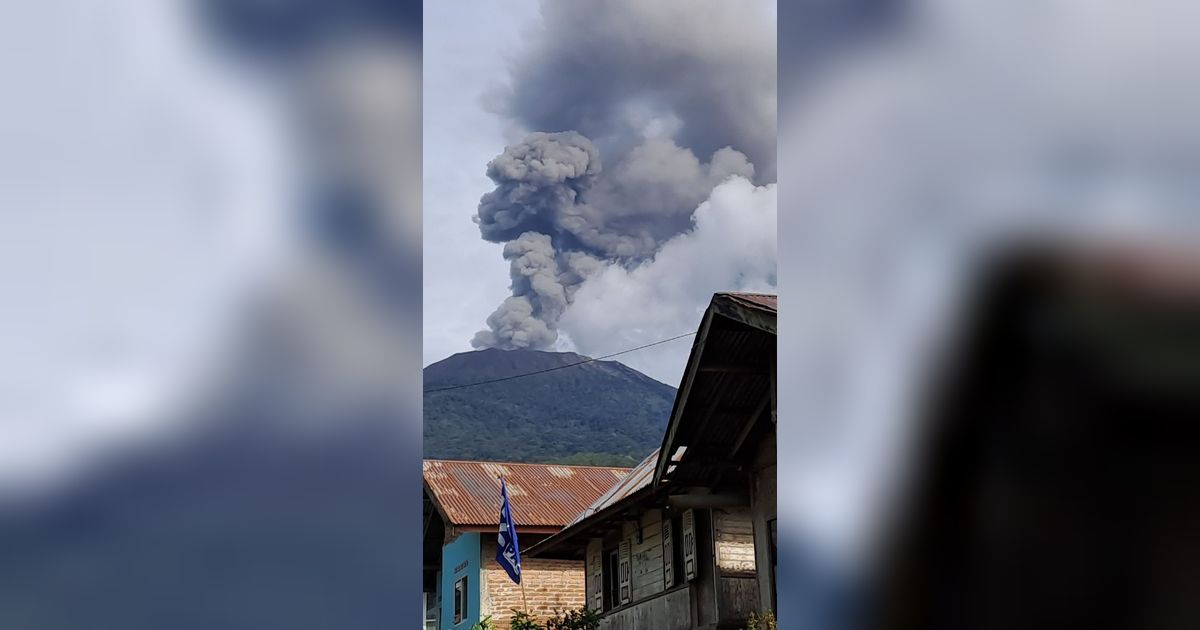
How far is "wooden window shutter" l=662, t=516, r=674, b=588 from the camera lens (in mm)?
10641

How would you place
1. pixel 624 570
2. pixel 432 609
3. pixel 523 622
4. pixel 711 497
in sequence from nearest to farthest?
pixel 711 497, pixel 624 570, pixel 523 622, pixel 432 609

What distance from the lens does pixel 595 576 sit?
12914 mm

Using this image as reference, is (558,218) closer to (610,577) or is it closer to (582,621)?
(610,577)

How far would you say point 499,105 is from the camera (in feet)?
328

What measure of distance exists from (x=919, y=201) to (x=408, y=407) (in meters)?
0.79

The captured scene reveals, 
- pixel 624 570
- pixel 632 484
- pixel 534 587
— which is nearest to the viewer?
pixel 632 484

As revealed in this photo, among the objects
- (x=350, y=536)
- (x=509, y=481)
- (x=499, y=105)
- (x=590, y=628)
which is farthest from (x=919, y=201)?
(x=499, y=105)

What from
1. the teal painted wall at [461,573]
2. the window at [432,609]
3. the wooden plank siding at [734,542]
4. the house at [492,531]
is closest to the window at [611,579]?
the wooden plank siding at [734,542]

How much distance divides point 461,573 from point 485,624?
1.97 meters

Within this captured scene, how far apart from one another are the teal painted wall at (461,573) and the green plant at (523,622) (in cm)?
107

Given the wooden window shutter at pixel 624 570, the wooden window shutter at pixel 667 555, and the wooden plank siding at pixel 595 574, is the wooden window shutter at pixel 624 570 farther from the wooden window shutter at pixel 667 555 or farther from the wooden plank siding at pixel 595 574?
the wooden window shutter at pixel 667 555

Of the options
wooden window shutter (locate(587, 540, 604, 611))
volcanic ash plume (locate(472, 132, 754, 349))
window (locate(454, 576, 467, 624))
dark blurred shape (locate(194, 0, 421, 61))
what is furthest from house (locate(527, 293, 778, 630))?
volcanic ash plume (locate(472, 132, 754, 349))

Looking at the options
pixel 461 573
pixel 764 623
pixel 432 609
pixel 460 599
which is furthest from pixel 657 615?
pixel 432 609

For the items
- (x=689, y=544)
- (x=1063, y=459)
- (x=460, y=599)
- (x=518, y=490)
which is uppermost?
(x=518, y=490)
